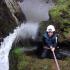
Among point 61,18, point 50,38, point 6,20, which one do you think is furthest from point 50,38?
point 6,20

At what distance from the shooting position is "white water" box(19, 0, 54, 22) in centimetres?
1454

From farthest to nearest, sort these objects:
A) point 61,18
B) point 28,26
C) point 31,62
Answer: point 28,26 → point 61,18 → point 31,62

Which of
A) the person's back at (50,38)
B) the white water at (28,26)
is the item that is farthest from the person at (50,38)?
the white water at (28,26)

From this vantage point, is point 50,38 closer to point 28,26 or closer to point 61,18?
point 61,18

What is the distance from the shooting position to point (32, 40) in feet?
35.6

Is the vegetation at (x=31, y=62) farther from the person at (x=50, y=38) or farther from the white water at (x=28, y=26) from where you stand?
the white water at (x=28, y=26)

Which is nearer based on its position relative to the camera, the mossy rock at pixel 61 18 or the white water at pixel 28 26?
the mossy rock at pixel 61 18

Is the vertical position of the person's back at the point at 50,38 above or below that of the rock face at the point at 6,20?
below

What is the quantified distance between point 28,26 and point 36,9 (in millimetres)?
2276

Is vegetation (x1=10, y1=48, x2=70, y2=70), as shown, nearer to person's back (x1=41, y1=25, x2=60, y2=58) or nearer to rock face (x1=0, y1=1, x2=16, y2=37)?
person's back (x1=41, y1=25, x2=60, y2=58)

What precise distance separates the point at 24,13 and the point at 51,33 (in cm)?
586

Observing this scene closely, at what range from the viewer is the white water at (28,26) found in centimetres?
1168

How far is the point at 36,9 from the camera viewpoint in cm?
1553

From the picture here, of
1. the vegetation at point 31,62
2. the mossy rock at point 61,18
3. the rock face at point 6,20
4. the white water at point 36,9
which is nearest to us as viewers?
the vegetation at point 31,62
